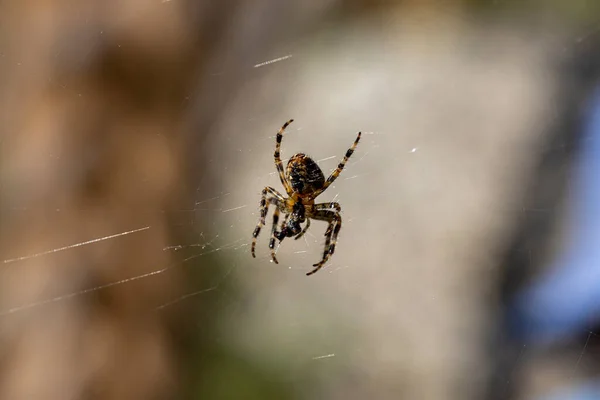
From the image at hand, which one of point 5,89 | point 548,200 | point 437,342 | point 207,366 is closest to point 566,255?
point 548,200

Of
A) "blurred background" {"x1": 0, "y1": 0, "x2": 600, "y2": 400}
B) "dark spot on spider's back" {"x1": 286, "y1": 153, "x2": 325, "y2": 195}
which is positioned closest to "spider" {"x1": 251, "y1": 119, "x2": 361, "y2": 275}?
"dark spot on spider's back" {"x1": 286, "y1": 153, "x2": 325, "y2": 195}

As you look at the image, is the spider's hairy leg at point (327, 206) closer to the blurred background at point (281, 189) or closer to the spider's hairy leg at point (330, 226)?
the spider's hairy leg at point (330, 226)

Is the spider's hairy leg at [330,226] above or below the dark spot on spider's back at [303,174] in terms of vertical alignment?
below

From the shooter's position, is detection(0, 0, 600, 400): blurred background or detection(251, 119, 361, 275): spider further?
detection(0, 0, 600, 400): blurred background

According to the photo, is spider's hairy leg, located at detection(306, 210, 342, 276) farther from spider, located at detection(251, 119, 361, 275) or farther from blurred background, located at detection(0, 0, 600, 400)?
blurred background, located at detection(0, 0, 600, 400)

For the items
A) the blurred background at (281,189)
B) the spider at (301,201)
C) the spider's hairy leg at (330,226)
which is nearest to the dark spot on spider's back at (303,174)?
the spider at (301,201)

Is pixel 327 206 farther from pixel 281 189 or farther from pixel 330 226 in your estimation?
pixel 281 189

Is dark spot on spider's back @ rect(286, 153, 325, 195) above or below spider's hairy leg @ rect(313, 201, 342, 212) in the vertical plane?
above
